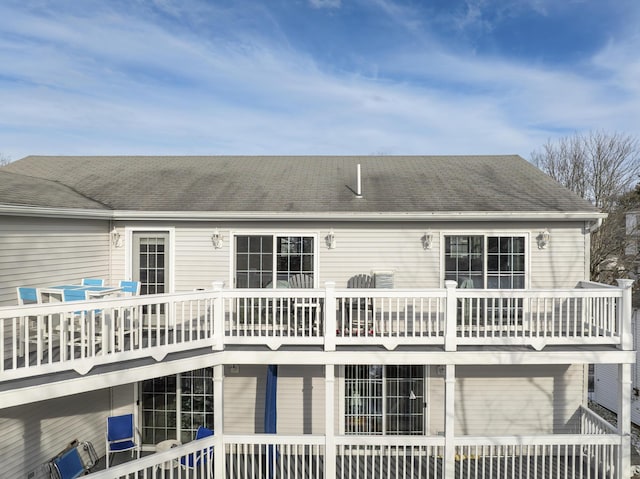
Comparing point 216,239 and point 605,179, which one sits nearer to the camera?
point 216,239

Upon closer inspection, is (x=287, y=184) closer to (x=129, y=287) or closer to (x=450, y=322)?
(x=129, y=287)

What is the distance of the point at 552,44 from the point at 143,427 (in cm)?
2454

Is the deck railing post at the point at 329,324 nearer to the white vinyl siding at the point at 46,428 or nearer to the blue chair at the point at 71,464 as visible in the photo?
the blue chair at the point at 71,464

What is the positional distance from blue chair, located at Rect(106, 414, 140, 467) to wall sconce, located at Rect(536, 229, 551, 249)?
8.65 meters

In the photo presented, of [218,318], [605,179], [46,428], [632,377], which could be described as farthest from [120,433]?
[605,179]

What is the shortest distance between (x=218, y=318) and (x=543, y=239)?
6.28 metres

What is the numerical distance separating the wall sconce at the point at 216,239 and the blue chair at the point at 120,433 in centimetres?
366

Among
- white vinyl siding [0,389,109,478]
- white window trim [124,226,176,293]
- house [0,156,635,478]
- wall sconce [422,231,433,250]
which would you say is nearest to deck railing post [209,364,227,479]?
house [0,156,635,478]

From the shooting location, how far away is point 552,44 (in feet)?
69.8

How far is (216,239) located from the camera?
27.1 feet

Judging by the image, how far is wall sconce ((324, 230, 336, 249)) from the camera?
26.9 ft

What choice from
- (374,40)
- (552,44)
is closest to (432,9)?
(374,40)

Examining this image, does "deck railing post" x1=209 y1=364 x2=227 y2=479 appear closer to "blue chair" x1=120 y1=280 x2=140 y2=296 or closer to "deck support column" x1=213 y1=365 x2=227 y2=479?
"deck support column" x1=213 y1=365 x2=227 y2=479

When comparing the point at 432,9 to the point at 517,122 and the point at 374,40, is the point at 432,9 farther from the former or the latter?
the point at 517,122
